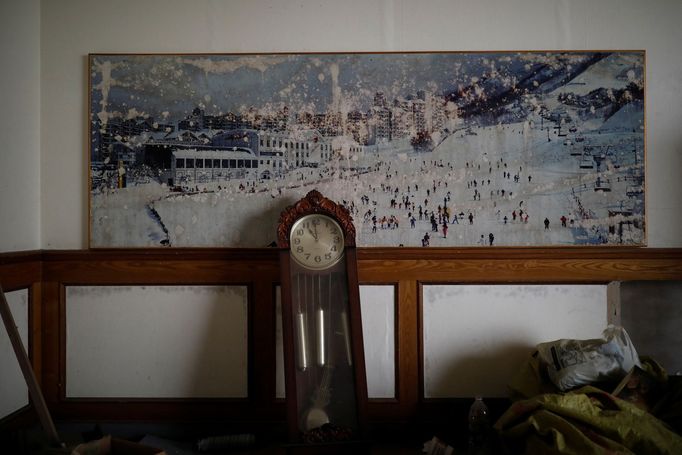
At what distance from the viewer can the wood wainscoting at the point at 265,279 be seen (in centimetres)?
269

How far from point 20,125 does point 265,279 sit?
1.44 meters

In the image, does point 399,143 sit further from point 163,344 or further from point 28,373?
point 28,373

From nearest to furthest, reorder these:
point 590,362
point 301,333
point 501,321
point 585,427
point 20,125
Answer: point 585,427
point 590,362
point 301,333
point 20,125
point 501,321

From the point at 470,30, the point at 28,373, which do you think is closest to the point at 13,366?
the point at 28,373

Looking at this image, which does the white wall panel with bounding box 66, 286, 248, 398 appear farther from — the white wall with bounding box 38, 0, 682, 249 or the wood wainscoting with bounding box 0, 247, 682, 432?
the white wall with bounding box 38, 0, 682, 249

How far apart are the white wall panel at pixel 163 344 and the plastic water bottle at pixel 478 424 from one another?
1154 millimetres

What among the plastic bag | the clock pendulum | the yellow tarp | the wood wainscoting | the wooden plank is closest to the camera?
the yellow tarp

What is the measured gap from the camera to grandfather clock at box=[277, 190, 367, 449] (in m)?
2.37

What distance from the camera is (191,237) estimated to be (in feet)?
8.88

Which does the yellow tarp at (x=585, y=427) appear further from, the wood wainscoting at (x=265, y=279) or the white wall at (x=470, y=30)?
the white wall at (x=470, y=30)

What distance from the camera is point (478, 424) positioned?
8.21 feet

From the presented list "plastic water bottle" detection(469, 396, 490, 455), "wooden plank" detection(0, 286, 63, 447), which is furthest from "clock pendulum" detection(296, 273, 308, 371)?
"wooden plank" detection(0, 286, 63, 447)

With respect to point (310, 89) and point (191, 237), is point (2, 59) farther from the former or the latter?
point (310, 89)

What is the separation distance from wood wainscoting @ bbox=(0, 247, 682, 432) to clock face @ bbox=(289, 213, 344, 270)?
0.24 metres
